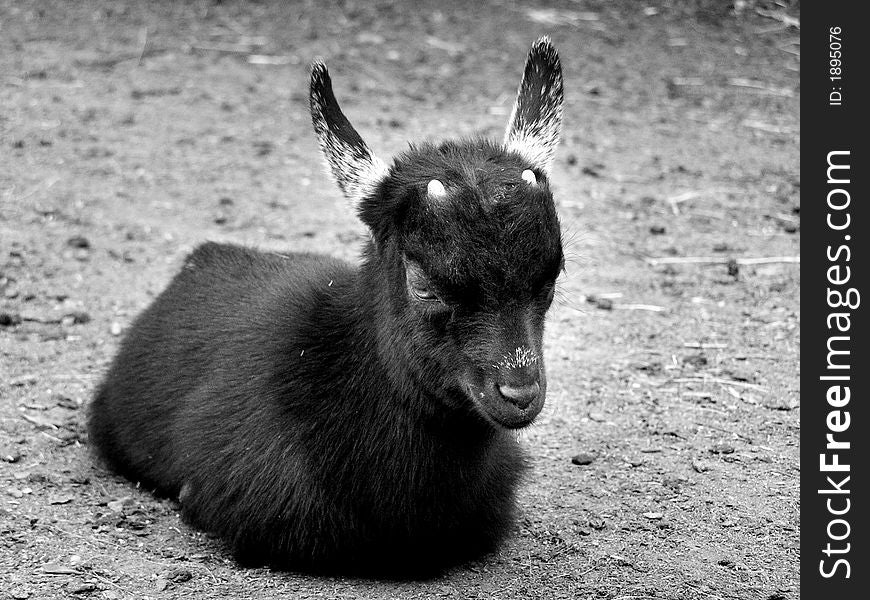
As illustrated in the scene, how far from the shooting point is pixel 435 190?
4.79m

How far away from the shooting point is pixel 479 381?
15.3ft

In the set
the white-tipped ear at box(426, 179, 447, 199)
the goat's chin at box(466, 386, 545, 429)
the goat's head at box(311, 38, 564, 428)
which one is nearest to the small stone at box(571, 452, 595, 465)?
the goat's head at box(311, 38, 564, 428)

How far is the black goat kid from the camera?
15.3 feet

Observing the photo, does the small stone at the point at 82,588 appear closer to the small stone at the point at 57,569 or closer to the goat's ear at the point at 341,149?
the small stone at the point at 57,569

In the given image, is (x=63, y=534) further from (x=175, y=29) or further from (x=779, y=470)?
(x=175, y=29)

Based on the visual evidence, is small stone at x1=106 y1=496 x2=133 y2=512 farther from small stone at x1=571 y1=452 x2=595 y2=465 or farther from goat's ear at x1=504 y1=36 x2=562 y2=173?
goat's ear at x1=504 y1=36 x2=562 y2=173

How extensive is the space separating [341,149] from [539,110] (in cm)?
106

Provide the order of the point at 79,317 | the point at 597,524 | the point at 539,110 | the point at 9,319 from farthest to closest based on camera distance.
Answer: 1. the point at 79,317
2. the point at 9,319
3. the point at 597,524
4. the point at 539,110

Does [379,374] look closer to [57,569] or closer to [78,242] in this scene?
[57,569]

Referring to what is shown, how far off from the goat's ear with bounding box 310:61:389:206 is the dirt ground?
1.80 m

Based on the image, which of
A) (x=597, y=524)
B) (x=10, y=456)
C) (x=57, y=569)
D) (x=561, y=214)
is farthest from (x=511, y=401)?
(x=561, y=214)

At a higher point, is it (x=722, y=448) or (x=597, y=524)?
(x=597, y=524)

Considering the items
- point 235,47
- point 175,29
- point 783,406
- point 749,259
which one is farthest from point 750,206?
point 175,29

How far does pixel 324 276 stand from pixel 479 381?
153 centimetres
